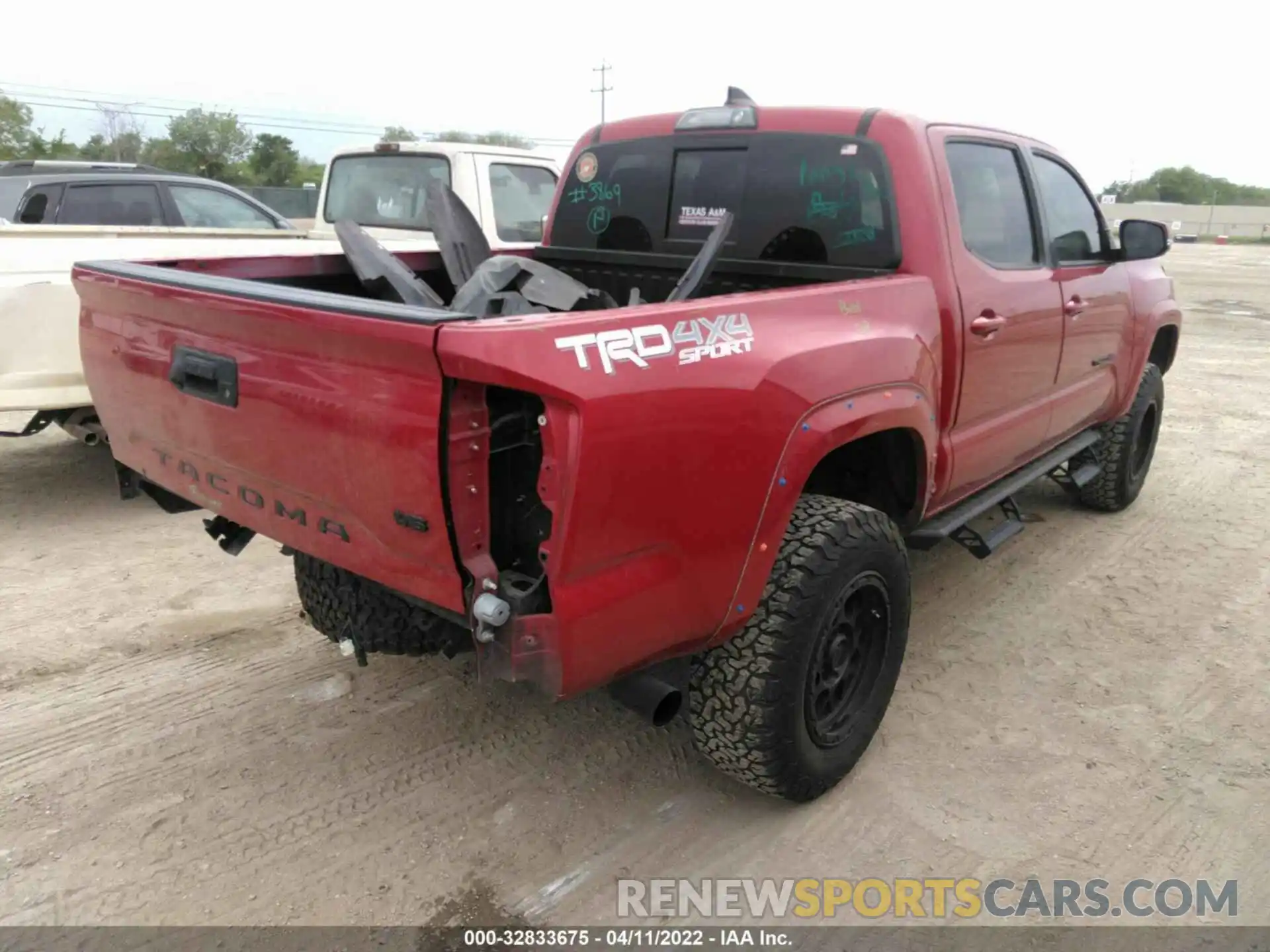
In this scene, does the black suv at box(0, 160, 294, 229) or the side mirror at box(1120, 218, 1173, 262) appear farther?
the black suv at box(0, 160, 294, 229)

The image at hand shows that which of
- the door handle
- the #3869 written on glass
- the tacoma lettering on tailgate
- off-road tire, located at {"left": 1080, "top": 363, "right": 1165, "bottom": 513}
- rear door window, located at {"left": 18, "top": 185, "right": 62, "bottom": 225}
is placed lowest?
off-road tire, located at {"left": 1080, "top": 363, "right": 1165, "bottom": 513}

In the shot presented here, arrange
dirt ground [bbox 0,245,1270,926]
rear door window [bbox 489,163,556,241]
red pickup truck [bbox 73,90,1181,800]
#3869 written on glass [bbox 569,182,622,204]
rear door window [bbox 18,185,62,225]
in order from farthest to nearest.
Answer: rear door window [bbox 18,185,62,225], rear door window [bbox 489,163,556,241], #3869 written on glass [bbox 569,182,622,204], dirt ground [bbox 0,245,1270,926], red pickup truck [bbox 73,90,1181,800]

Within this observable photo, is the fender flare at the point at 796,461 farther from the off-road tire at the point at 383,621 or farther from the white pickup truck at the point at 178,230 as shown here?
the white pickup truck at the point at 178,230

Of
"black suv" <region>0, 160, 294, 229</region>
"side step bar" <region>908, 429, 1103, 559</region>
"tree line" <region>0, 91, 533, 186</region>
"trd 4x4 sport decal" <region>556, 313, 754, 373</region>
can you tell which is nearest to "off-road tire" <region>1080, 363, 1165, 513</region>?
"side step bar" <region>908, 429, 1103, 559</region>

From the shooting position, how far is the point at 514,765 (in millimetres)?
3188

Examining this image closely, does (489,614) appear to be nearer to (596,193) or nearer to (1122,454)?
(596,193)

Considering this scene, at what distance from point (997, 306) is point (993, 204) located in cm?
50

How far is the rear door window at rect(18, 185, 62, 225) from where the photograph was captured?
750 centimetres

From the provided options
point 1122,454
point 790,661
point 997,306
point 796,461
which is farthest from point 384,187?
point 790,661

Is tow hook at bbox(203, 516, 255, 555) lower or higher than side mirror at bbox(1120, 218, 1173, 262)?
lower

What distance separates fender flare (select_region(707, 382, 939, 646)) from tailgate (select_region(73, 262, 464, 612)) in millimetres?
764

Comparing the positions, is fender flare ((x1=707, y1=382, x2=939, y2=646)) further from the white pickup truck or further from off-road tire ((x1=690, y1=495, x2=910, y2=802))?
the white pickup truck

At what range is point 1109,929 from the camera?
258 centimetres

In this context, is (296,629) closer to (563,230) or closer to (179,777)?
(179,777)
